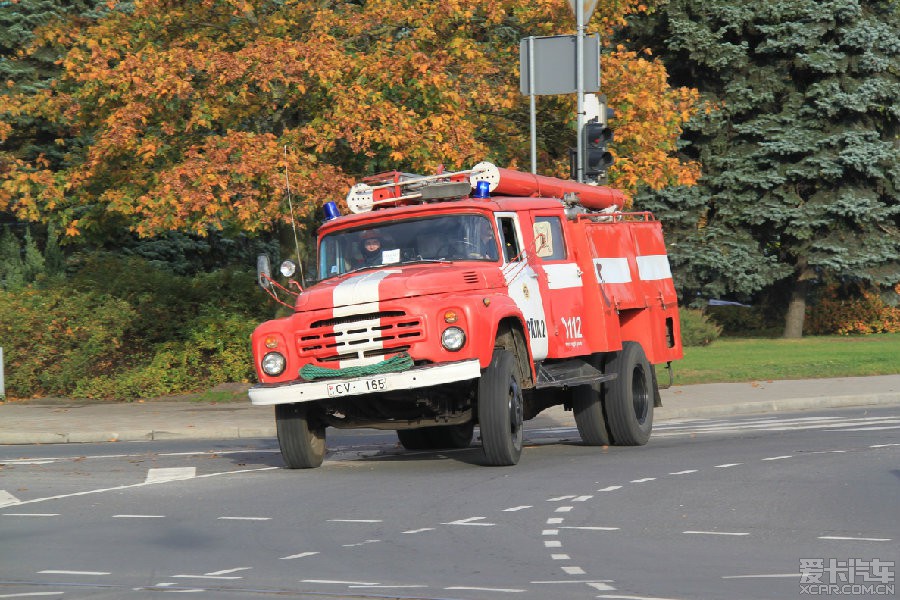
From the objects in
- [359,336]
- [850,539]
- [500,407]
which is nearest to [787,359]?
[500,407]

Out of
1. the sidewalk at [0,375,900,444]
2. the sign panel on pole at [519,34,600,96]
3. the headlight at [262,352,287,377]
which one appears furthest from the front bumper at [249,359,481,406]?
the sign panel on pole at [519,34,600,96]

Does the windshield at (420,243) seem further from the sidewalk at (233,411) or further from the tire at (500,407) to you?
the sidewalk at (233,411)

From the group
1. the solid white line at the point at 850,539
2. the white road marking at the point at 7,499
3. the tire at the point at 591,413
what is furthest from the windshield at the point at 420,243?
the solid white line at the point at 850,539

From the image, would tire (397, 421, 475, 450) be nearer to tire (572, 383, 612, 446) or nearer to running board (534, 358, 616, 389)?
tire (572, 383, 612, 446)

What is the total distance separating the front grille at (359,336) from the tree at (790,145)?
26.9m

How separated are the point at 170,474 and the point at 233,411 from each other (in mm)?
7200

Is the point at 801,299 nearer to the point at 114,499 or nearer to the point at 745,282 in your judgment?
the point at 745,282

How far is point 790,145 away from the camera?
130 ft

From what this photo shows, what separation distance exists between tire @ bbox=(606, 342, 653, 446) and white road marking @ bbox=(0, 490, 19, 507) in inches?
253

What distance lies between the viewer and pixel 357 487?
13.1 metres

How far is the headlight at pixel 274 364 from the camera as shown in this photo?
13922 mm

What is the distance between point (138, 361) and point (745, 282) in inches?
775

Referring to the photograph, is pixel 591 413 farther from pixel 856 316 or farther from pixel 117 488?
pixel 856 316

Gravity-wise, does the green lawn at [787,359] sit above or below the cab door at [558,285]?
below
